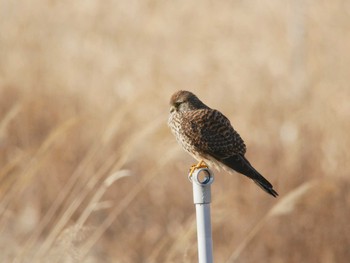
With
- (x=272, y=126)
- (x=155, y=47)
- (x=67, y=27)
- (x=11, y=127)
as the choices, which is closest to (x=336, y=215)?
(x=272, y=126)

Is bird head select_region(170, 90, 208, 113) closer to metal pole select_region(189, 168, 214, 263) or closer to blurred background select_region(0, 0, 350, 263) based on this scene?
blurred background select_region(0, 0, 350, 263)

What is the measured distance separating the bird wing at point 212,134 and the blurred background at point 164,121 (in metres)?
0.22

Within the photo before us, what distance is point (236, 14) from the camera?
25.7 feet

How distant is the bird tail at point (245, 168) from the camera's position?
2.82m

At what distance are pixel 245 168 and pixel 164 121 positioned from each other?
619mm

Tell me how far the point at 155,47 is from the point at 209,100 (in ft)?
3.82

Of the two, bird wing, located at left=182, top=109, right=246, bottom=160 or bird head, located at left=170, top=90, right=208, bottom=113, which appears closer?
bird wing, located at left=182, top=109, right=246, bottom=160

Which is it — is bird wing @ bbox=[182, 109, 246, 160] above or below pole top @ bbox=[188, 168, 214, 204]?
above

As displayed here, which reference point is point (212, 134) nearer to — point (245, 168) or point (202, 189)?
point (245, 168)

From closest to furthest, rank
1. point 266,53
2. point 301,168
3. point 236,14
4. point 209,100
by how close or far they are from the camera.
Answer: point 301,168, point 209,100, point 266,53, point 236,14

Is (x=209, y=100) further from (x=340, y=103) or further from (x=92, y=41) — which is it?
(x=92, y=41)

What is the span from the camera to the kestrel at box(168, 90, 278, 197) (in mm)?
3082

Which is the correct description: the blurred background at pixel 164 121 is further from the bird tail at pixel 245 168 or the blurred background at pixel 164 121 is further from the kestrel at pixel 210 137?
the bird tail at pixel 245 168

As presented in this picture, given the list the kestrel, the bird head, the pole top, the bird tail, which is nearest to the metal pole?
the pole top
